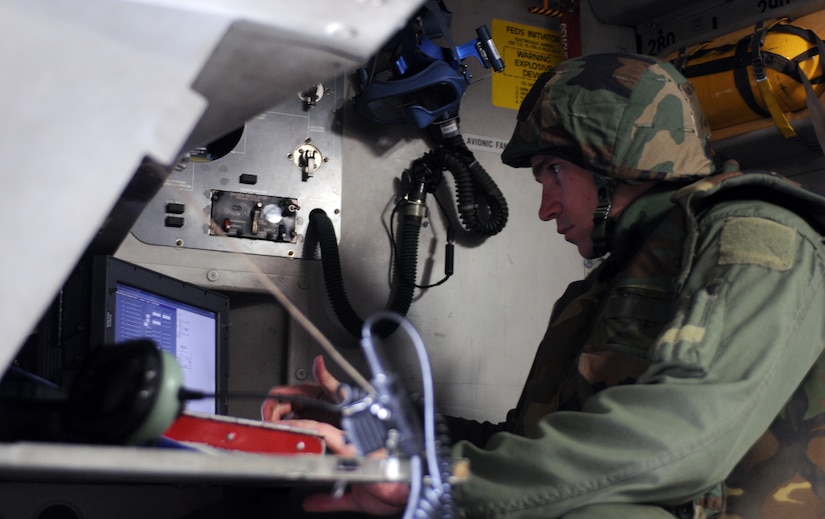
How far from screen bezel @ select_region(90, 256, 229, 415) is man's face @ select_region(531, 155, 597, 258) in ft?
2.84

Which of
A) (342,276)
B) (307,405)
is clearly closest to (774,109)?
(342,276)

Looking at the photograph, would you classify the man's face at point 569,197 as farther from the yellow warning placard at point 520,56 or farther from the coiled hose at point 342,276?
the yellow warning placard at point 520,56

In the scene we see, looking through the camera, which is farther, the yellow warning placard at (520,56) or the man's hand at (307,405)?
the yellow warning placard at (520,56)

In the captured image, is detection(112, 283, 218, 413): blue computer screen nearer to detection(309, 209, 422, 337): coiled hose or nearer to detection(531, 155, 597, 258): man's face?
detection(309, 209, 422, 337): coiled hose

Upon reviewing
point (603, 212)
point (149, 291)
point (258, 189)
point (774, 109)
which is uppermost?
point (774, 109)

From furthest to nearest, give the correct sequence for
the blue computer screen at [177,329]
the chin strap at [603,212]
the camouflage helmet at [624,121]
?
the chin strap at [603,212] < the camouflage helmet at [624,121] < the blue computer screen at [177,329]

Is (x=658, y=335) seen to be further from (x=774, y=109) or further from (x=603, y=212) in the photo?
(x=774, y=109)

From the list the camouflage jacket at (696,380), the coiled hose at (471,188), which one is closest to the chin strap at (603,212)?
the camouflage jacket at (696,380)

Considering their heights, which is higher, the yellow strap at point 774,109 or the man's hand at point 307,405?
the yellow strap at point 774,109

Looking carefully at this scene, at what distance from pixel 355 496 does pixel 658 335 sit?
1.98 feet

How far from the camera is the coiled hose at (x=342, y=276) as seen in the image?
2584 mm

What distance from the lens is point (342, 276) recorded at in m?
2.67

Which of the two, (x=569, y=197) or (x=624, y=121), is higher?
(x=624, y=121)

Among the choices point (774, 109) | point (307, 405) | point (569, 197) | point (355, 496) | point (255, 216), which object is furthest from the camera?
point (774, 109)
